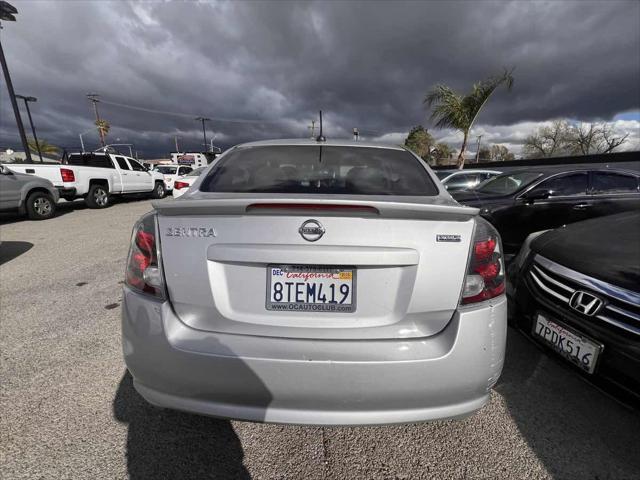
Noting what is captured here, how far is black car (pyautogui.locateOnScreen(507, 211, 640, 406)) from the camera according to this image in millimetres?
1545

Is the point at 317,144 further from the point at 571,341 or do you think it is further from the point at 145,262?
the point at 571,341

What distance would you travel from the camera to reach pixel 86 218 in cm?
885

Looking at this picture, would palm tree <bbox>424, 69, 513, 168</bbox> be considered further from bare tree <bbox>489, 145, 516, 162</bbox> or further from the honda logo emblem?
bare tree <bbox>489, 145, 516, 162</bbox>

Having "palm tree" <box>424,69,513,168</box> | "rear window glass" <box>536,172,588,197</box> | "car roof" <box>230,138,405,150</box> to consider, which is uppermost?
"palm tree" <box>424,69,513,168</box>

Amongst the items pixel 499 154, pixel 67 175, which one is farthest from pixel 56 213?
pixel 499 154

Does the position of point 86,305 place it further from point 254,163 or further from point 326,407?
point 326,407

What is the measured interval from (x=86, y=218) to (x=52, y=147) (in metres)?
59.9

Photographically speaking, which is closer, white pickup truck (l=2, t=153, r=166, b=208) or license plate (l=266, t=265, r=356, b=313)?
license plate (l=266, t=265, r=356, b=313)

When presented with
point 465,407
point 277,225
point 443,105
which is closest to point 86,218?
point 277,225

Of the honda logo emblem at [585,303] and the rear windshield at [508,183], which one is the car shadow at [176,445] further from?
the rear windshield at [508,183]

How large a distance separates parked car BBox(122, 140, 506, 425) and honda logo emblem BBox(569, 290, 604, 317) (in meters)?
0.73

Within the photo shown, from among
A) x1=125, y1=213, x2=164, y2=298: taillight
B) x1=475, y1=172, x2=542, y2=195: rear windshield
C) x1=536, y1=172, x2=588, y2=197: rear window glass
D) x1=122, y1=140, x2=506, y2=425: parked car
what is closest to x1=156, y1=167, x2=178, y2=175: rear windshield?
x1=475, y1=172, x2=542, y2=195: rear windshield

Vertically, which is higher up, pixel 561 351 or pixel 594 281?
pixel 594 281

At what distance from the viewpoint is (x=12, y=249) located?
559 cm
